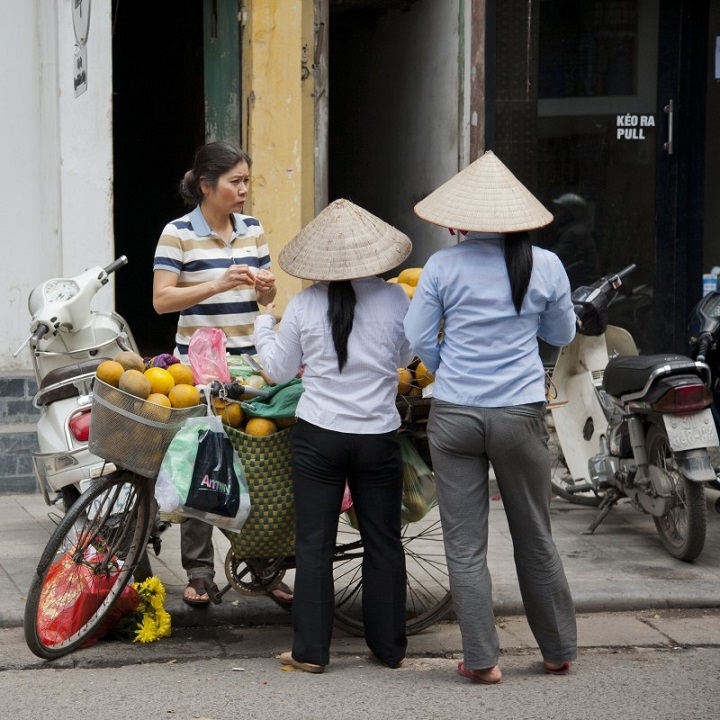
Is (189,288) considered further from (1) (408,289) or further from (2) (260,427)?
(1) (408,289)

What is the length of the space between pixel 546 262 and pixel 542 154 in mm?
4753

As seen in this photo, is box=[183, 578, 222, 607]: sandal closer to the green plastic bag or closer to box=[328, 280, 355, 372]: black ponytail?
the green plastic bag

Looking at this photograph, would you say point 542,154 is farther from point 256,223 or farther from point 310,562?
point 310,562

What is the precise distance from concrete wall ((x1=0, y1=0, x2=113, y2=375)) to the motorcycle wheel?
352cm

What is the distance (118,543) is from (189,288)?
1056mm

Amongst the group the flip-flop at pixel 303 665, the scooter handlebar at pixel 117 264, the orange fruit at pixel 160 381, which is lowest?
the flip-flop at pixel 303 665

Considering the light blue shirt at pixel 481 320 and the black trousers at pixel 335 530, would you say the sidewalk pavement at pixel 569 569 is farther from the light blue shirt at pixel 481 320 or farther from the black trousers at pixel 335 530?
the light blue shirt at pixel 481 320

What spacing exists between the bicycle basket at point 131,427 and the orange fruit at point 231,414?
95 mm

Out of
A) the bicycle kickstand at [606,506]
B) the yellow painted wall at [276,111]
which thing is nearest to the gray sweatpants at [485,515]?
the bicycle kickstand at [606,506]

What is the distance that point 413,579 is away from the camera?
5.86 meters

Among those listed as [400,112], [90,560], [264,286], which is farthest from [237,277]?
[400,112]

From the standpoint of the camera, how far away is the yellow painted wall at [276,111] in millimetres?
8156

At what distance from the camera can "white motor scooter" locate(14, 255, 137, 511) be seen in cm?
591

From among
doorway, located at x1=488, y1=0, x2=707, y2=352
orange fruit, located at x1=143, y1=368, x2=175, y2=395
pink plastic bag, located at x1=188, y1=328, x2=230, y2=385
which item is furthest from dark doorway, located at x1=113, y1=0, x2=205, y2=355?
orange fruit, located at x1=143, y1=368, x2=175, y2=395
